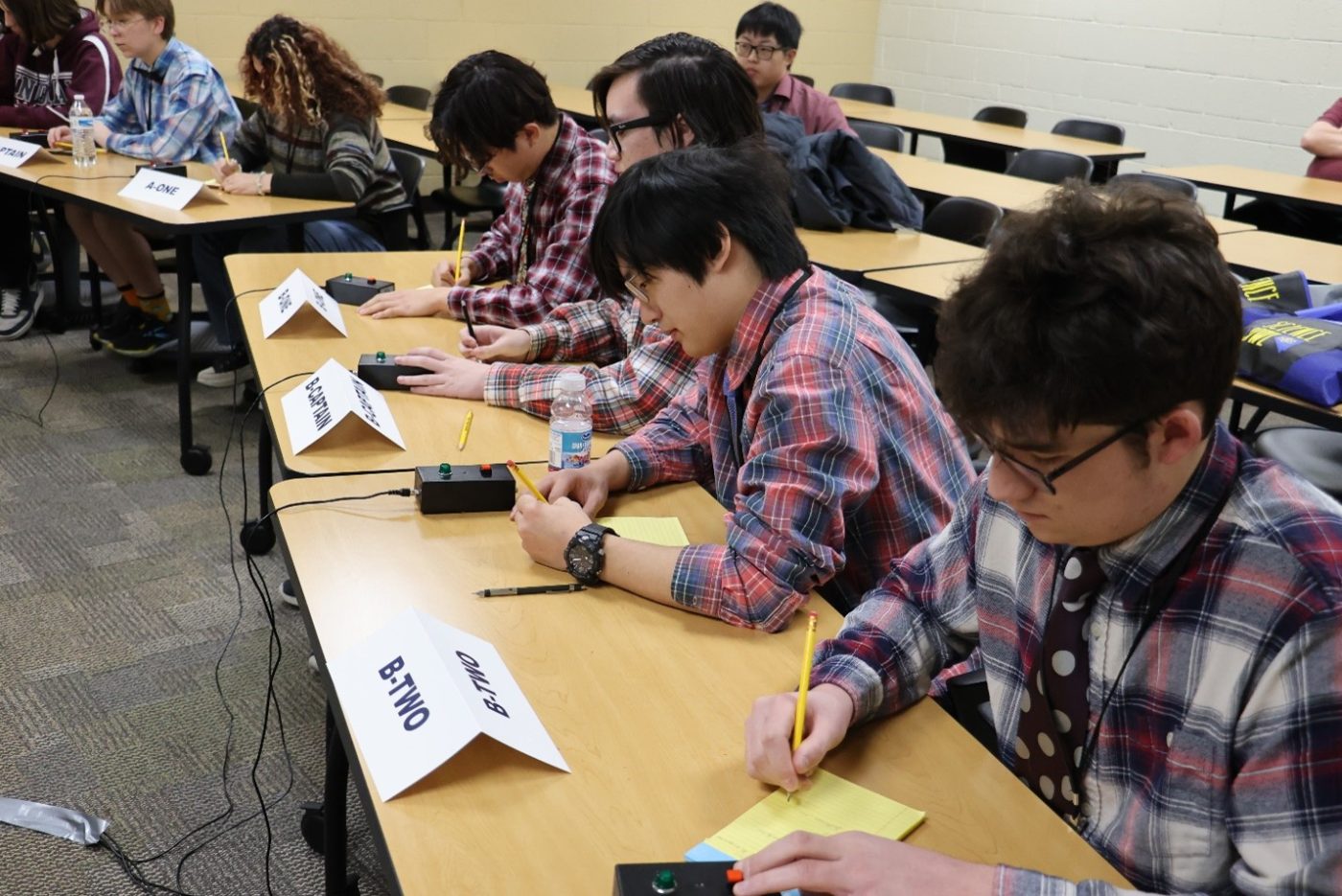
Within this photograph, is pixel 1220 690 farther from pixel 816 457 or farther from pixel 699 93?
pixel 699 93

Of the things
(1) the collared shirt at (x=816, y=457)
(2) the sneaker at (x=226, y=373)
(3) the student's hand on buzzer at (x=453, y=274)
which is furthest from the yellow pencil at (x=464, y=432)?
(2) the sneaker at (x=226, y=373)

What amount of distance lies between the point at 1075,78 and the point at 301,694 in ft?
18.9

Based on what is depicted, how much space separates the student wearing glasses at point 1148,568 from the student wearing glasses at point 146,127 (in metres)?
3.62

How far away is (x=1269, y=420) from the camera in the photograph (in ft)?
13.5

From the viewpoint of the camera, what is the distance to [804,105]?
4.68m

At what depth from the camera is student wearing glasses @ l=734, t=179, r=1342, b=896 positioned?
839 millimetres

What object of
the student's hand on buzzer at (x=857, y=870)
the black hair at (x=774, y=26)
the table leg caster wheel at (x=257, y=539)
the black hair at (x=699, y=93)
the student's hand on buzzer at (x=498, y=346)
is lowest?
the table leg caster wheel at (x=257, y=539)

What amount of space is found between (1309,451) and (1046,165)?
8.29ft

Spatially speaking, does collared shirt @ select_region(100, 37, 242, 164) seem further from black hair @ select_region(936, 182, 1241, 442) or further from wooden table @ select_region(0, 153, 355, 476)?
black hair @ select_region(936, 182, 1241, 442)

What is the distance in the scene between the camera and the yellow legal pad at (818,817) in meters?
1.02

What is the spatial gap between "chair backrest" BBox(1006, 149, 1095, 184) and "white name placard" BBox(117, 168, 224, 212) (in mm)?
3100

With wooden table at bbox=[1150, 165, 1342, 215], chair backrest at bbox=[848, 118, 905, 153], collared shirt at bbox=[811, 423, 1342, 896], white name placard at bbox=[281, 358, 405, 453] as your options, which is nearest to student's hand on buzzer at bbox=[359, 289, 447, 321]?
white name placard at bbox=[281, 358, 405, 453]

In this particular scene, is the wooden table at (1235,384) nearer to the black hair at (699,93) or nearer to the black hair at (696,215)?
the black hair at (696,215)

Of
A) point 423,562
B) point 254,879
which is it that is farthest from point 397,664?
point 254,879
